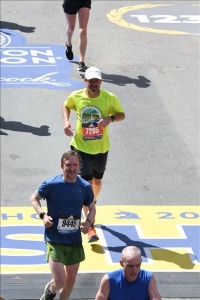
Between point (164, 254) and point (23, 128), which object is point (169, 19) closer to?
point (23, 128)

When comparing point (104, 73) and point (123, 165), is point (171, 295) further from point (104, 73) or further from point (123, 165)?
point (104, 73)

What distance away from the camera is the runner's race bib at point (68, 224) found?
934 centimetres

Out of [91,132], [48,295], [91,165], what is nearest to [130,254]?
[48,295]

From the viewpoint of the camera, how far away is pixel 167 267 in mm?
11266

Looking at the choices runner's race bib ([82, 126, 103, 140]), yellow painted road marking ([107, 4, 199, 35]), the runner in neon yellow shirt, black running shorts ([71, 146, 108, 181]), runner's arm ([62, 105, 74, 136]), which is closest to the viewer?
runner's arm ([62, 105, 74, 136])

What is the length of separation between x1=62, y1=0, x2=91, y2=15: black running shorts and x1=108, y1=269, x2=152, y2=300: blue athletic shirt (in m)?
8.78

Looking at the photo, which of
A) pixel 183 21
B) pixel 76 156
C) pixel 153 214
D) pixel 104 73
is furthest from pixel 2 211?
pixel 183 21

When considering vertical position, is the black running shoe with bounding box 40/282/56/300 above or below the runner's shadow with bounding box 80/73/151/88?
above

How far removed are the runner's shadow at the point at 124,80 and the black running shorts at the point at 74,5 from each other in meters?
1.38

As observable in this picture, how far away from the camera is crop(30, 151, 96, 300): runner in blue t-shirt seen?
927 cm

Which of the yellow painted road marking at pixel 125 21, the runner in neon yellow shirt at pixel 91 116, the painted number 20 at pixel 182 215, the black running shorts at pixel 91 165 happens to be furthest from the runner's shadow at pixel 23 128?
the yellow painted road marking at pixel 125 21

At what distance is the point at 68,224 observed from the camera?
936cm

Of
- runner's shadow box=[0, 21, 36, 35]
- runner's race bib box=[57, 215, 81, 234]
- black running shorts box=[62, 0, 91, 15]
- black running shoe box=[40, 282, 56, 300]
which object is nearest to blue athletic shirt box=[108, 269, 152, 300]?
runner's race bib box=[57, 215, 81, 234]

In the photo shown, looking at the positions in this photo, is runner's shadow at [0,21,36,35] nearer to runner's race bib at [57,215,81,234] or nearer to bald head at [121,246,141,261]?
runner's race bib at [57,215,81,234]
